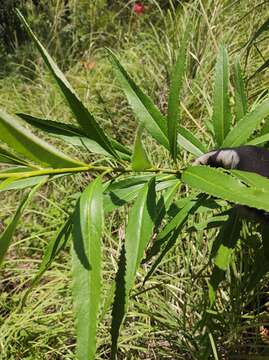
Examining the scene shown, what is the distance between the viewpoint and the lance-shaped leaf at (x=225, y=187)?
53cm

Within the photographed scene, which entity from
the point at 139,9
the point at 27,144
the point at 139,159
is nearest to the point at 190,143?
the point at 139,159

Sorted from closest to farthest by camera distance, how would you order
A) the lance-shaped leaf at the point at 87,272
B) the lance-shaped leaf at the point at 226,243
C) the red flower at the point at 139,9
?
the lance-shaped leaf at the point at 87,272, the lance-shaped leaf at the point at 226,243, the red flower at the point at 139,9

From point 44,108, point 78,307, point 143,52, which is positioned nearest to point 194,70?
point 143,52

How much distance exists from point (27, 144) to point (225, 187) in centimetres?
24

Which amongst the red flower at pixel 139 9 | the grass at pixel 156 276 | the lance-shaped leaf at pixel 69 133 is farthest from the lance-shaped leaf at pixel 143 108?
the red flower at pixel 139 9

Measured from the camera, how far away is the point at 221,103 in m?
0.86

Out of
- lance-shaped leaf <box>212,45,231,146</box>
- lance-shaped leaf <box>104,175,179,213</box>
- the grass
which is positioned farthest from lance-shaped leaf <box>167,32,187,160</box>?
the grass

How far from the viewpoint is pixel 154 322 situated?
1772mm

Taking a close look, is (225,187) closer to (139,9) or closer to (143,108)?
(143,108)

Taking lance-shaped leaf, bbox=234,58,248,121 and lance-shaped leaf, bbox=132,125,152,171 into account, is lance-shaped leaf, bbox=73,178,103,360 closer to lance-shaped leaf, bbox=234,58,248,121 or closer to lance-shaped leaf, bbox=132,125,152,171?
lance-shaped leaf, bbox=132,125,152,171

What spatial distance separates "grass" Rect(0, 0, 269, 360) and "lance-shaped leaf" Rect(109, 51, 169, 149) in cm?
41

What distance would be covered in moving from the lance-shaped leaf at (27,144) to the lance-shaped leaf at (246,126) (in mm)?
321

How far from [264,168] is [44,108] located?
108 inches

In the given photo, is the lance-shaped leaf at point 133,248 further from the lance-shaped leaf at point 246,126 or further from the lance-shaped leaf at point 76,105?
the lance-shaped leaf at point 246,126
